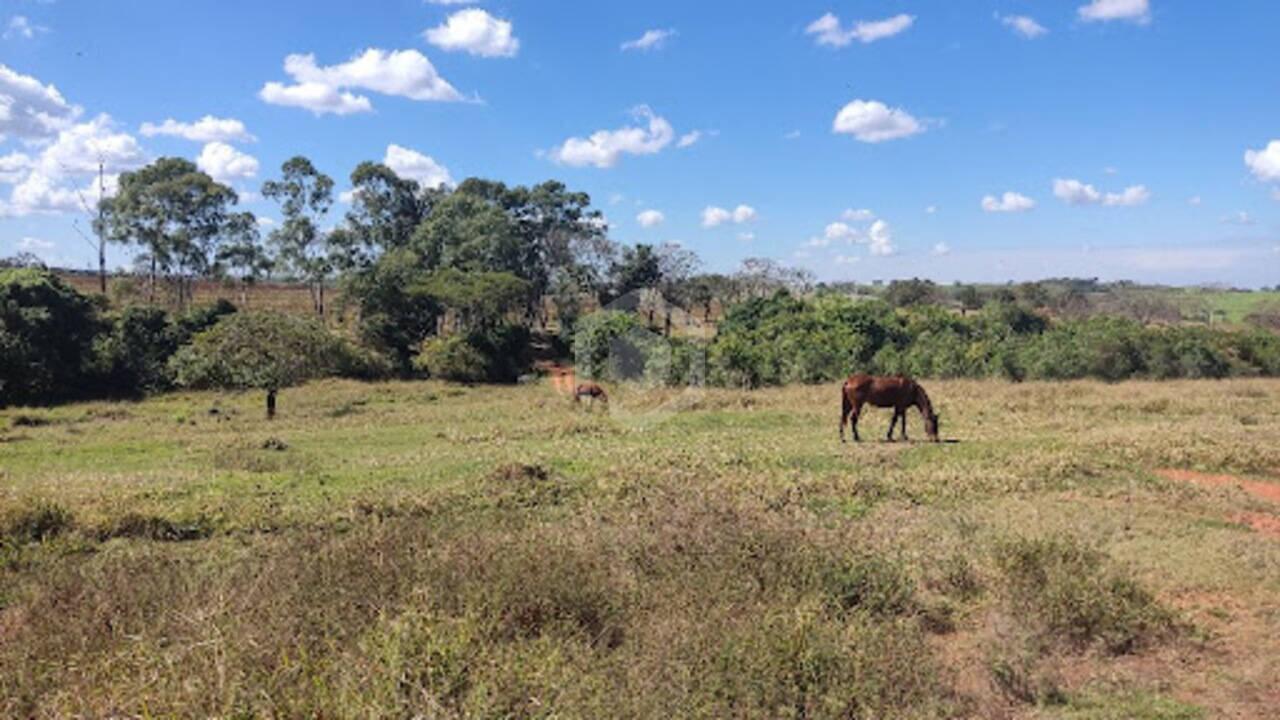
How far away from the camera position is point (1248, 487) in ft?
42.4

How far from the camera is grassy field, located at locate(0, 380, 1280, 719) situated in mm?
4445

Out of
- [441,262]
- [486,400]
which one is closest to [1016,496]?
[486,400]

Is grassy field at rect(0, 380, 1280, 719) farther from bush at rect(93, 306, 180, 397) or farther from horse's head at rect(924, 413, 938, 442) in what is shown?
bush at rect(93, 306, 180, 397)

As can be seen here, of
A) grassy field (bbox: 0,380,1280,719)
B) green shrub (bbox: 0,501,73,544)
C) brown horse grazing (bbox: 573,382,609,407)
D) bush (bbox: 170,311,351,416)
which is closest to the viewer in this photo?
grassy field (bbox: 0,380,1280,719)

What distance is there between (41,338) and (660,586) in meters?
37.6

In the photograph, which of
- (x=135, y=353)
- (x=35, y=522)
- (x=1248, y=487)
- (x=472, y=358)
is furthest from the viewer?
(x=472, y=358)

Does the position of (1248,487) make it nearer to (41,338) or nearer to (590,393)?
(590,393)

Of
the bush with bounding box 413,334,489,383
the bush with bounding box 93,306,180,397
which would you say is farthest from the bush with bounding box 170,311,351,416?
the bush with bounding box 413,334,489,383

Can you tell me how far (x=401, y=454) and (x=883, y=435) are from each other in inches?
437

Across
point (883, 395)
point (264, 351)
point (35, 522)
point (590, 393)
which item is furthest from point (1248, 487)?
point (264, 351)

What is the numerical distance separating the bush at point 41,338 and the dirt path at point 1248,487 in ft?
127

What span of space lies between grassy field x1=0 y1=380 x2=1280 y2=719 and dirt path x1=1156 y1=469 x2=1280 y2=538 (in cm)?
9

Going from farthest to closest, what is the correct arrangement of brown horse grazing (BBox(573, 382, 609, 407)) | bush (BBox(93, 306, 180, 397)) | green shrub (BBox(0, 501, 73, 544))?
bush (BBox(93, 306, 180, 397)), brown horse grazing (BBox(573, 382, 609, 407)), green shrub (BBox(0, 501, 73, 544))

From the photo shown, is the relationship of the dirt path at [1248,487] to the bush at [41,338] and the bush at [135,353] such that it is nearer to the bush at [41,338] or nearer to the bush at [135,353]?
the bush at [135,353]
